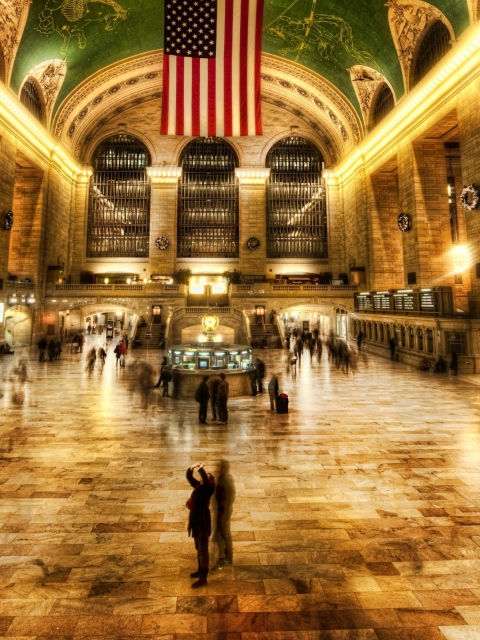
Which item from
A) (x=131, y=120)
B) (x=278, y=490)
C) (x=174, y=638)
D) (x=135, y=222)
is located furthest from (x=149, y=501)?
(x=131, y=120)

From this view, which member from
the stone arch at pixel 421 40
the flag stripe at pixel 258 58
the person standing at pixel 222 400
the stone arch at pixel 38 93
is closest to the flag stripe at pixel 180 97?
the flag stripe at pixel 258 58

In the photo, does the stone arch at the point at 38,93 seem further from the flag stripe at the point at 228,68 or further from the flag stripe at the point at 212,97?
the flag stripe at the point at 228,68

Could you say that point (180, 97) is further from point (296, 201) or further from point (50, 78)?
point (296, 201)

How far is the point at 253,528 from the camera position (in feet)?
13.3

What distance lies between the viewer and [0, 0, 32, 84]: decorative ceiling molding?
16778 mm

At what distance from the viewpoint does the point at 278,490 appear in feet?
16.1

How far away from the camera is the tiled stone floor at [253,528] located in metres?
2.83

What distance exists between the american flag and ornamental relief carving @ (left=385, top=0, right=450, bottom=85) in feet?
35.8

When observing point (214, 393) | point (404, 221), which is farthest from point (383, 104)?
point (214, 393)

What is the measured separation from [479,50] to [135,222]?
24133mm

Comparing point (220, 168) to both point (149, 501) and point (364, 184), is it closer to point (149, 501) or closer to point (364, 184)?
point (364, 184)

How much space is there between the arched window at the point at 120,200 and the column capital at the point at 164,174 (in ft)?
3.93

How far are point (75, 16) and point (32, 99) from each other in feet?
17.3

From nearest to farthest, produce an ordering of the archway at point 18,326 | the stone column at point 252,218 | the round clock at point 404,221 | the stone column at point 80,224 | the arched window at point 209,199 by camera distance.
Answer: the round clock at point 404,221, the archway at point 18,326, the stone column at point 80,224, the stone column at point 252,218, the arched window at point 209,199
